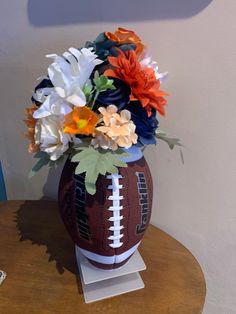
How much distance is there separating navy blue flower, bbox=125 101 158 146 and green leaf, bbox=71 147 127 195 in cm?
7

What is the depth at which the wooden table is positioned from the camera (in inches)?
23.1

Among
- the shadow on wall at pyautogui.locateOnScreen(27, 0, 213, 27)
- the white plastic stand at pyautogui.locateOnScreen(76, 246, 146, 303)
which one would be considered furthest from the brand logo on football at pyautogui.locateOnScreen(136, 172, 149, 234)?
the shadow on wall at pyautogui.locateOnScreen(27, 0, 213, 27)

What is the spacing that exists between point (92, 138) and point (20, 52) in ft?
1.40

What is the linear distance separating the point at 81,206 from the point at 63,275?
0.21m

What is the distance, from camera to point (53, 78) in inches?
19.7

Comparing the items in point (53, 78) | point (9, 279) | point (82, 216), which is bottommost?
point (9, 279)

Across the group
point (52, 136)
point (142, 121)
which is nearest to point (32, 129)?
point (52, 136)

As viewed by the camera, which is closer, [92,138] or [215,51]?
[92,138]

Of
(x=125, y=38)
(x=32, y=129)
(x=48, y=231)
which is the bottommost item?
(x=48, y=231)

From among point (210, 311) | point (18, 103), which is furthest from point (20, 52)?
point (210, 311)

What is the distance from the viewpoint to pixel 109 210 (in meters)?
0.54

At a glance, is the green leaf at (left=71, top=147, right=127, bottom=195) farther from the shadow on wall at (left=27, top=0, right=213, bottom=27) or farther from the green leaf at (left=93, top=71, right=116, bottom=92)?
the shadow on wall at (left=27, top=0, right=213, bottom=27)

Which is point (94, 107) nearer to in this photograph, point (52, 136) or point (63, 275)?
point (52, 136)

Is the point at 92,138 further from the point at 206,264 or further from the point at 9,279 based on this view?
the point at 206,264
